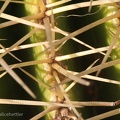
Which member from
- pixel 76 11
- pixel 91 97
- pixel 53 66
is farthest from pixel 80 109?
pixel 76 11

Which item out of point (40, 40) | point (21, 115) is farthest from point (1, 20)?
point (21, 115)

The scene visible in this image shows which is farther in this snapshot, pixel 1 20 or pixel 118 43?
pixel 1 20

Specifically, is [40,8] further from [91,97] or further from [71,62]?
[91,97]

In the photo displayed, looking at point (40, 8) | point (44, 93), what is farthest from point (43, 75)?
point (40, 8)

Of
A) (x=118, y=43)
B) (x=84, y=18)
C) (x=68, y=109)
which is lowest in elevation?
(x=68, y=109)

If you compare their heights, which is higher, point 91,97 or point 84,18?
point 84,18

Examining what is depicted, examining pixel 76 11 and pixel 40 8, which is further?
pixel 76 11

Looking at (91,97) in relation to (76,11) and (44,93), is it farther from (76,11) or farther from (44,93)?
(76,11)

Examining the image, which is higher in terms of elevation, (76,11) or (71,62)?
(76,11)
